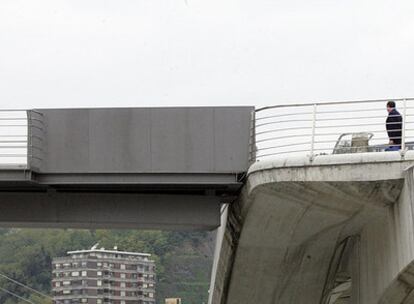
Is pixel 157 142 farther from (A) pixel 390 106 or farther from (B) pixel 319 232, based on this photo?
(A) pixel 390 106

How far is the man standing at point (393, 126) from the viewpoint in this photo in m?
20.3

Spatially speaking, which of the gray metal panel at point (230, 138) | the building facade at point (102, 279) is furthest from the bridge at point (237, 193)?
→ the building facade at point (102, 279)

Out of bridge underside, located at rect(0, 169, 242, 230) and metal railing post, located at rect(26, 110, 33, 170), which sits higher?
metal railing post, located at rect(26, 110, 33, 170)

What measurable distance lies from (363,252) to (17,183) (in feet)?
27.4

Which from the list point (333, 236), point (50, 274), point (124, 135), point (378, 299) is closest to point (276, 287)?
point (333, 236)

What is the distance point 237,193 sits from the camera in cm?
2439

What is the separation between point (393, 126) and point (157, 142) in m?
5.50

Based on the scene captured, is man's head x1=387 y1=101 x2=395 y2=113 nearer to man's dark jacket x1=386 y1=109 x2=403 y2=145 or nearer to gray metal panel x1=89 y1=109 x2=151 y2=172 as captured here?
man's dark jacket x1=386 y1=109 x2=403 y2=145

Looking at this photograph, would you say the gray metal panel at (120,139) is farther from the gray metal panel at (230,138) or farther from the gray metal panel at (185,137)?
the gray metal panel at (230,138)

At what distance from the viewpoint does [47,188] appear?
2428cm

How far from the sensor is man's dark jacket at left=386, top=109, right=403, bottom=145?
66.8ft

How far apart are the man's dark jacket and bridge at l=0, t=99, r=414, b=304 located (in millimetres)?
359

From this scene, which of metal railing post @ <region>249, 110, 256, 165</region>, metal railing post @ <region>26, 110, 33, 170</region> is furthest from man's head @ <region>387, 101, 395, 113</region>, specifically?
metal railing post @ <region>26, 110, 33, 170</region>

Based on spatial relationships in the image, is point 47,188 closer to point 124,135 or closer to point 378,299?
point 124,135
